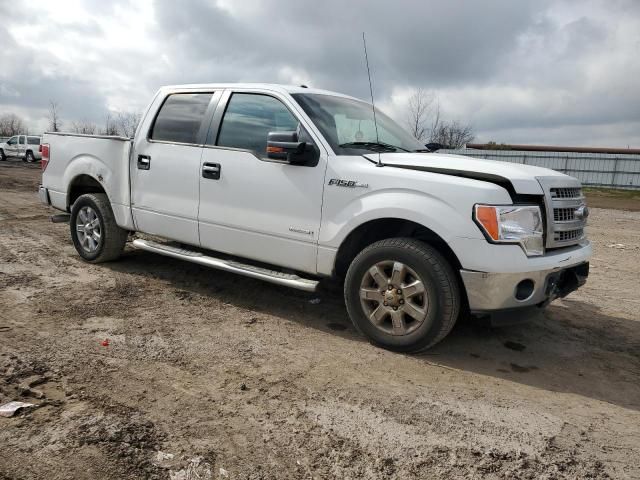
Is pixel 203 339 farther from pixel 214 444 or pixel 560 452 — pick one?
pixel 560 452

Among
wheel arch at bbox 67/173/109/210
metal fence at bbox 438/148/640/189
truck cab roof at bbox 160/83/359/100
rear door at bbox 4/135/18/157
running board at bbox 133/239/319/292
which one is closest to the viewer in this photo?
running board at bbox 133/239/319/292

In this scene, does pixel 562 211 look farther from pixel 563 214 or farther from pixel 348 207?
pixel 348 207

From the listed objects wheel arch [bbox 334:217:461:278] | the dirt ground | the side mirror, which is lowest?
the dirt ground

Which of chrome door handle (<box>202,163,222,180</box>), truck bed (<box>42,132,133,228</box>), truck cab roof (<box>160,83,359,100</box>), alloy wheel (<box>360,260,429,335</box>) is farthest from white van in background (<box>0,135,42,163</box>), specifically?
alloy wheel (<box>360,260,429,335</box>)

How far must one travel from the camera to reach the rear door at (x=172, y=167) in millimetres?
4887

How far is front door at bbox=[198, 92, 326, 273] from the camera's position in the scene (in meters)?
4.18

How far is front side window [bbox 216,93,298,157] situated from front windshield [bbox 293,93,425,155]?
8.0 inches

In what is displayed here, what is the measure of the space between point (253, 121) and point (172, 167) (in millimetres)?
992

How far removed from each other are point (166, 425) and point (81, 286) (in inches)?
119

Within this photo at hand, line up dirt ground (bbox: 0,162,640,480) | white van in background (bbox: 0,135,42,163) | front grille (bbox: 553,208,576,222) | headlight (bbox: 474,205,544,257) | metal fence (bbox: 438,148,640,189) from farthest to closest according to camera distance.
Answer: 1. white van in background (bbox: 0,135,42,163)
2. metal fence (bbox: 438,148,640,189)
3. front grille (bbox: 553,208,576,222)
4. headlight (bbox: 474,205,544,257)
5. dirt ground (bbox: 0,162,640,480)

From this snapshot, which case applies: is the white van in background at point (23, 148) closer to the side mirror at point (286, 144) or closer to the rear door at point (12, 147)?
the rear door at point (12, 147)

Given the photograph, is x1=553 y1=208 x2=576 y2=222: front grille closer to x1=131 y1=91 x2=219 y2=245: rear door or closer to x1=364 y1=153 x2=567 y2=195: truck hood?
x1=364 y1=153 x2=567 y2=195: truck hood

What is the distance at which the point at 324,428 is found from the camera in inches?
109

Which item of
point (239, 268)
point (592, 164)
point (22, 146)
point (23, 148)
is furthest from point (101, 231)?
point (22, 146)
